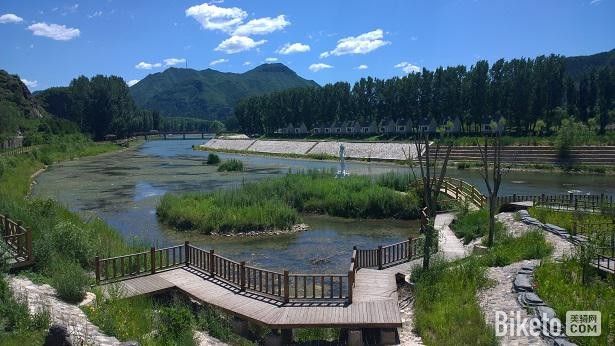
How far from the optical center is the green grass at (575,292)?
9812mm

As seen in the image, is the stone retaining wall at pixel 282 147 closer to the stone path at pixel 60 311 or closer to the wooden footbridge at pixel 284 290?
the wooden footbridge at pixel 284 290

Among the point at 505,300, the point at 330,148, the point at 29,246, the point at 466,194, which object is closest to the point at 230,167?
the point at 330,148

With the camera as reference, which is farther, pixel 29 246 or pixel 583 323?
pixel 29 246

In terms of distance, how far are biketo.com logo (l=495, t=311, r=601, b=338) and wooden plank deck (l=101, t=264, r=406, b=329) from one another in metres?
2.44

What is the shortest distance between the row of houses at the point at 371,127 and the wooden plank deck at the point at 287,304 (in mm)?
90125

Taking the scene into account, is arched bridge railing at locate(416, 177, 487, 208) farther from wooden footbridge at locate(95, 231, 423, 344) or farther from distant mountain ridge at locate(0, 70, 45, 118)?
distant mountain ridge at locate(0, 70, 45, 118)

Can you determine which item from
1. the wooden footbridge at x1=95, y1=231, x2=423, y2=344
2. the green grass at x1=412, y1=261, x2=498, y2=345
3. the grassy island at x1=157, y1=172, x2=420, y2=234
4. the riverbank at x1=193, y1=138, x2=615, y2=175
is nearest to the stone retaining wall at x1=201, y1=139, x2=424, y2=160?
the riverbank at x1=193, y1=138, x2=615, y2=175

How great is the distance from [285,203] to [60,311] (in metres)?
A: 21.3

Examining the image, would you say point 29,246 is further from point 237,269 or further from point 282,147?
point 282,147

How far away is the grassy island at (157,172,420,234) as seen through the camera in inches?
1104

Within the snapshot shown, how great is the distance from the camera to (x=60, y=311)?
11555 millimetres

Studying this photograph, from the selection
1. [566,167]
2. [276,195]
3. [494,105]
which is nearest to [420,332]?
[276,195]

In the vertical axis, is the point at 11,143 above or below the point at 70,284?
above

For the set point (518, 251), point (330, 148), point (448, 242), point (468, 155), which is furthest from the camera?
point (330, 148)
